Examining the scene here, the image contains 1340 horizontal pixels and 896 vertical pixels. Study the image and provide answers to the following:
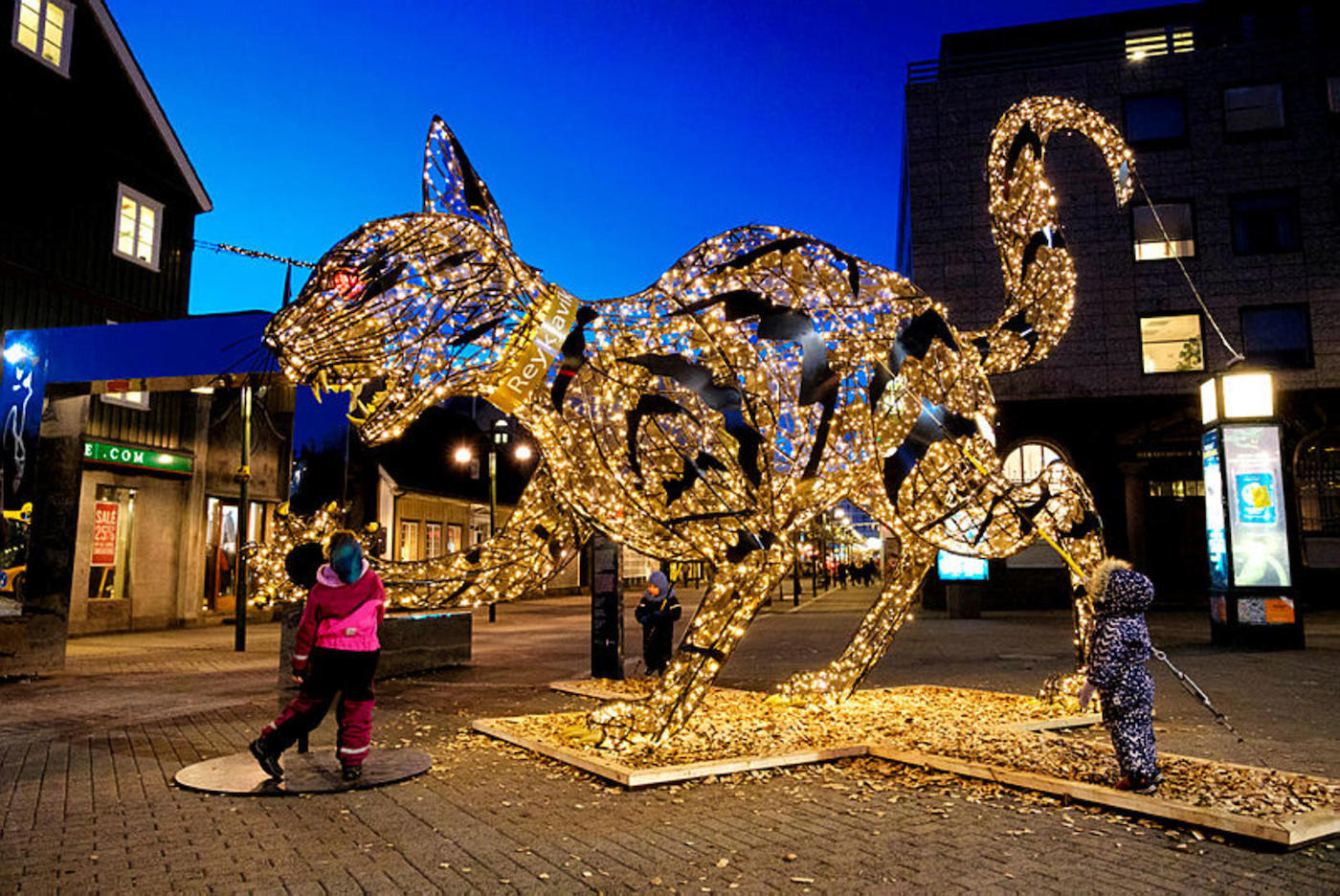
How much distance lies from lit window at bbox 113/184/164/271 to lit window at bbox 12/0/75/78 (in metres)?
2.20

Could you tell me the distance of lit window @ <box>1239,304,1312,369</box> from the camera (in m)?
20.3

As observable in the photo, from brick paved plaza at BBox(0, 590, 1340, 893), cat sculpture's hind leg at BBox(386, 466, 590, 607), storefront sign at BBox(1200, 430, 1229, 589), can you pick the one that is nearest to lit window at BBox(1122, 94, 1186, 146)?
storefront sign at BBox(1200, 430, 1229, 589)

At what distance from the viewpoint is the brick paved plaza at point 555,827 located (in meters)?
3.59

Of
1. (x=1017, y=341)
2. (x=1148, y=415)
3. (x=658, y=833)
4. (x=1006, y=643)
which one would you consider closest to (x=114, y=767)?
(x=658, y=833)

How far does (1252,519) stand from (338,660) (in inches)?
486

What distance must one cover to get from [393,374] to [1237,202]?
22063 millimetres

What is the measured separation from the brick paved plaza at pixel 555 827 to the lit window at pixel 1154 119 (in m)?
17.5

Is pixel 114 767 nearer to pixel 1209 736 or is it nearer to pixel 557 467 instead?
pixel 557 467

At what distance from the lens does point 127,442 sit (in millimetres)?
16344

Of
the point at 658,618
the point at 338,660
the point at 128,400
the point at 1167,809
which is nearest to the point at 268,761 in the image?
the point at 338,660

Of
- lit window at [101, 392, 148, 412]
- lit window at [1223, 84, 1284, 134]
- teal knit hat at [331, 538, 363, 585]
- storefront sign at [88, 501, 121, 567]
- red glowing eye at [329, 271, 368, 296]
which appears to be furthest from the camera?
lit window at [1223, 84, 1284, 134]

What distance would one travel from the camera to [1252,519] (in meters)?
12.7

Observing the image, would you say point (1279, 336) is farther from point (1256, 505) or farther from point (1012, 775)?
point (1012, 775)

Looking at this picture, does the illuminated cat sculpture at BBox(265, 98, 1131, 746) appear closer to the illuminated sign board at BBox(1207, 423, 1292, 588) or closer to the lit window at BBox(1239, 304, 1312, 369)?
the illuminated sign board at BBox(1207, 423, 1292, 588)
